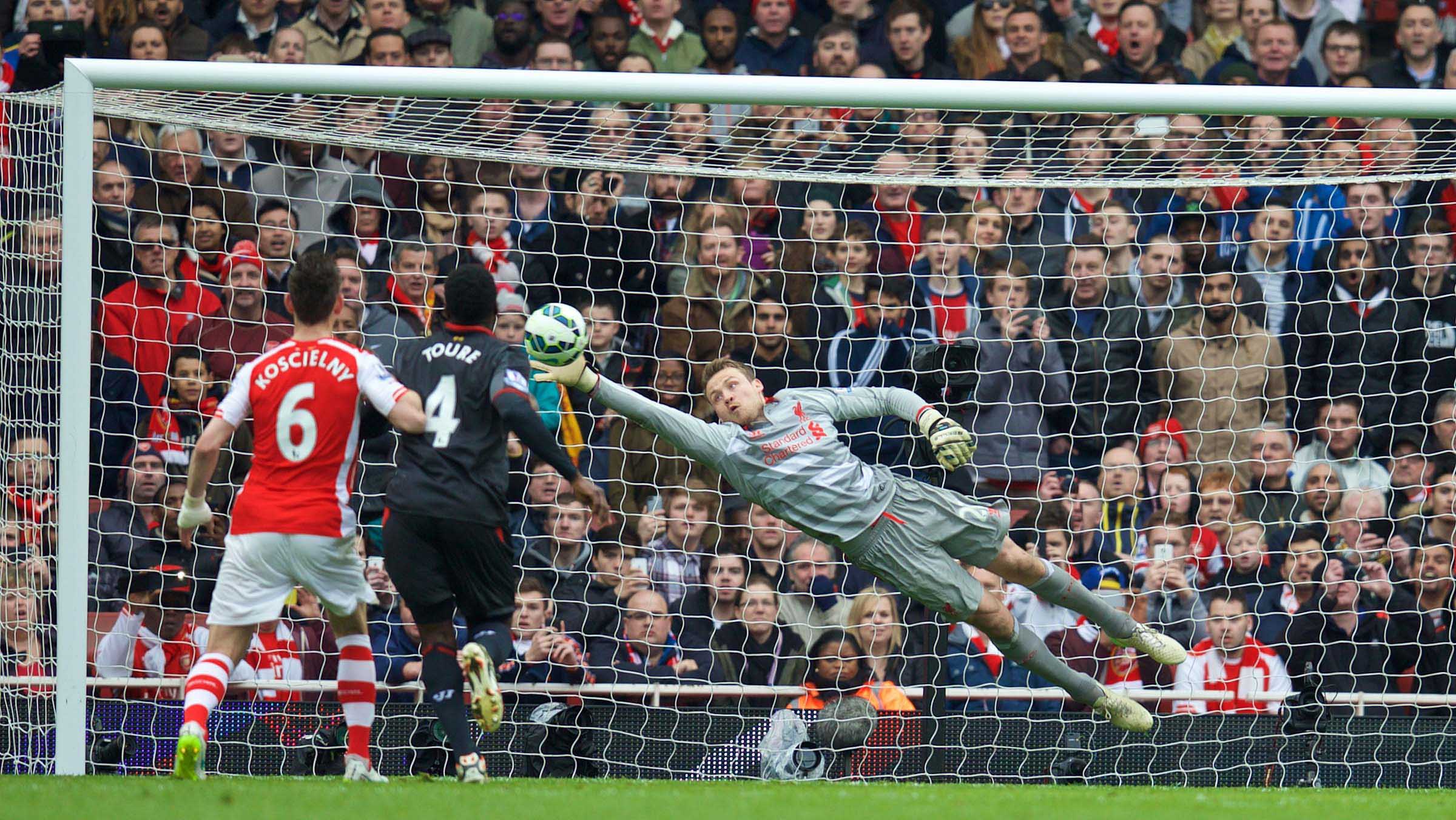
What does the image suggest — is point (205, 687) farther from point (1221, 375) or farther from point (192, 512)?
point (1221, 375)

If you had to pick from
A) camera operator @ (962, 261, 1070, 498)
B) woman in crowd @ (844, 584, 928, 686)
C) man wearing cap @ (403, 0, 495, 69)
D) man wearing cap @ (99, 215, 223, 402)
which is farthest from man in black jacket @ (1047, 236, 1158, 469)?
man wearing cap @ (99, 215, 223, 402)

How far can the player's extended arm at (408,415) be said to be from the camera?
5.77 metres

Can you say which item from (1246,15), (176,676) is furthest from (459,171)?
(1246,15)

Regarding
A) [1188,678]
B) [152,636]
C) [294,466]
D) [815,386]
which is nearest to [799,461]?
[815,386]

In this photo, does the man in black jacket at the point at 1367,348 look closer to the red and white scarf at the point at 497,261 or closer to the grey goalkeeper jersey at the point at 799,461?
the grey goalkeeper jersey at the point at 799,461

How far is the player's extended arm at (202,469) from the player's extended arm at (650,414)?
4.43 feet

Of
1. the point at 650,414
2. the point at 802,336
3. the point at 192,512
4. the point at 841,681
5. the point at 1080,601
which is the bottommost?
→ the point at 841,681

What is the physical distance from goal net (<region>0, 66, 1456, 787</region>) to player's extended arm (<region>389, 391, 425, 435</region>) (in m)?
2.17

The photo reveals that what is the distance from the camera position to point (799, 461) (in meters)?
7.09

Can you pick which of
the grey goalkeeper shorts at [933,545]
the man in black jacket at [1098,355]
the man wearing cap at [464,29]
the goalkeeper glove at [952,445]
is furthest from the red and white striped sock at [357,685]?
the man wearing cap at [464,29]

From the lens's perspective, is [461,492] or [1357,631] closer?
[461,492]

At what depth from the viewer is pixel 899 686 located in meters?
8.34

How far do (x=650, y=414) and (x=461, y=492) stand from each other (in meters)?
1.14

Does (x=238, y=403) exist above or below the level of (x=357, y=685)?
above
